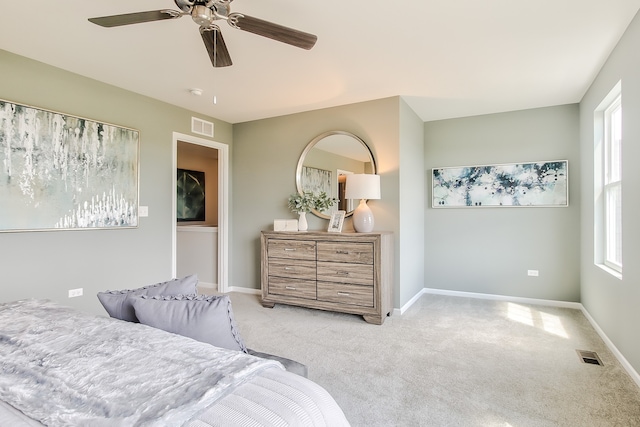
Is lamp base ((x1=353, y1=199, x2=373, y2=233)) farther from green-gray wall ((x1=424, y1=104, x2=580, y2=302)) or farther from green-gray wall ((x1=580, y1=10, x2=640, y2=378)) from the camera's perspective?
green-gray wall ((x1=580, y1=10, x2=640, y2=378))

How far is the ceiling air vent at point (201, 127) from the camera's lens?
173 inches

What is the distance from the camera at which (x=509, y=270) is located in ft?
14.3

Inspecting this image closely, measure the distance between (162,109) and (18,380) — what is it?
3.61m

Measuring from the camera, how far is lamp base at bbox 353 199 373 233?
12.2ft

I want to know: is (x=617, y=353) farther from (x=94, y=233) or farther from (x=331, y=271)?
(x=94, y=233)

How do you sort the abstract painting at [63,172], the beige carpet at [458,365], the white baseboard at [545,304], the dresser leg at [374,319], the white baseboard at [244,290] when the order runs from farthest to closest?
the white baseboard at [244,290], the dresser leg at [374,319], the abstract painting at [63,172], the white baseboard at [545,304], the beige carpet at [458,365]

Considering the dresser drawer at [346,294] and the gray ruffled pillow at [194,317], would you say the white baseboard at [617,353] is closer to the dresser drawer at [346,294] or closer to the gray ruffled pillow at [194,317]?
the dresser drawer at [346,294]

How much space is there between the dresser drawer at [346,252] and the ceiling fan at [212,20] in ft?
6.91

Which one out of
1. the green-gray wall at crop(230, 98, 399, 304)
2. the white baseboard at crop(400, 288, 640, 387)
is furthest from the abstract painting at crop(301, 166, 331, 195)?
A: the white baseboard at crop(400, 288, 640, 387)

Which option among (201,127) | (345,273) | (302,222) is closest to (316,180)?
(302,222)

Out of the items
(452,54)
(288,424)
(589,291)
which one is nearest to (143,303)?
(288,424)

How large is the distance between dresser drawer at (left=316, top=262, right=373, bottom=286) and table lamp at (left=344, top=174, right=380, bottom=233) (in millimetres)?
434

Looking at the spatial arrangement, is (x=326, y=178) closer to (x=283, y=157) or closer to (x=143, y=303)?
(x=283, y=157)

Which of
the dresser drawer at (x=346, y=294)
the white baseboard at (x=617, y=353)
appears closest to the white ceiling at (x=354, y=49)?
the dresser drawer at (x=346, y=294)
